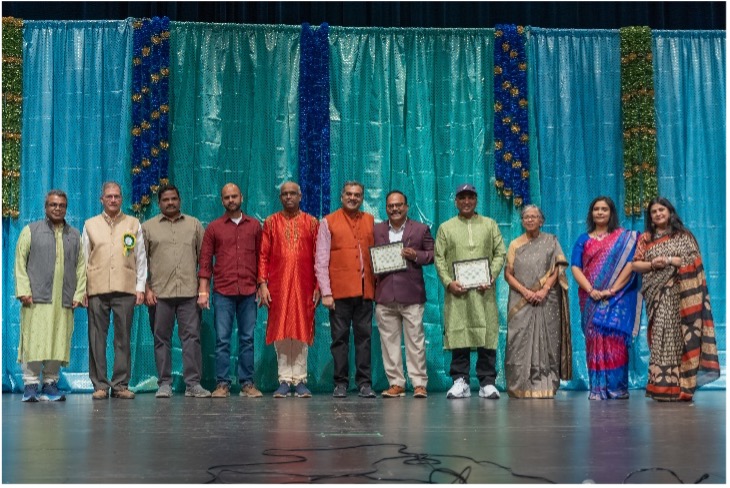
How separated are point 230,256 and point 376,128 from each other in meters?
1.65

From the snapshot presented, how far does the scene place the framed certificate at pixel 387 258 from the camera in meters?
6.84

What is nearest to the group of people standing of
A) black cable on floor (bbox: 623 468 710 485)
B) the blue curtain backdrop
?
the blue curtain backdrop

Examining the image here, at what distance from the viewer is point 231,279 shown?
689 cm

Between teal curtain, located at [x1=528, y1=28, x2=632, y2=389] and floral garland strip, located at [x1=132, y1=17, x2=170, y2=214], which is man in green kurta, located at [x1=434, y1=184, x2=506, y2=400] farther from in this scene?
floral garland strip, located at [x1=132, y1=17, x2=170, y2=214]

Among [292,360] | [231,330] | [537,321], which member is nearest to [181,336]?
[231,330]

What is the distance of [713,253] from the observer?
7906 millimetres

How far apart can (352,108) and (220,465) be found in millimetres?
4488

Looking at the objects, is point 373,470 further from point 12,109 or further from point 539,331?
point 12,109

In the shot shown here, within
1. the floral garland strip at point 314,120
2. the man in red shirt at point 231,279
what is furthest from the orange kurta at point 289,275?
the floral garland strip at point 314,120

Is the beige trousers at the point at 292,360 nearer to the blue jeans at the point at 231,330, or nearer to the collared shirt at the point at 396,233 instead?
the blue jeans at the point at 231,330

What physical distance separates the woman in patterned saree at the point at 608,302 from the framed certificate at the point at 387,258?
119cm

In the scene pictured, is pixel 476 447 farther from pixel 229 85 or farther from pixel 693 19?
pixel 693 19

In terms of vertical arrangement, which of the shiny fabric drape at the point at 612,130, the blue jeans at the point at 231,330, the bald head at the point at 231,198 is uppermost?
the shiny fabric drape at the point at 612,130

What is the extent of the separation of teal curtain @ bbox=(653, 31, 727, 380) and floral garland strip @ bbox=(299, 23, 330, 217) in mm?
2586
